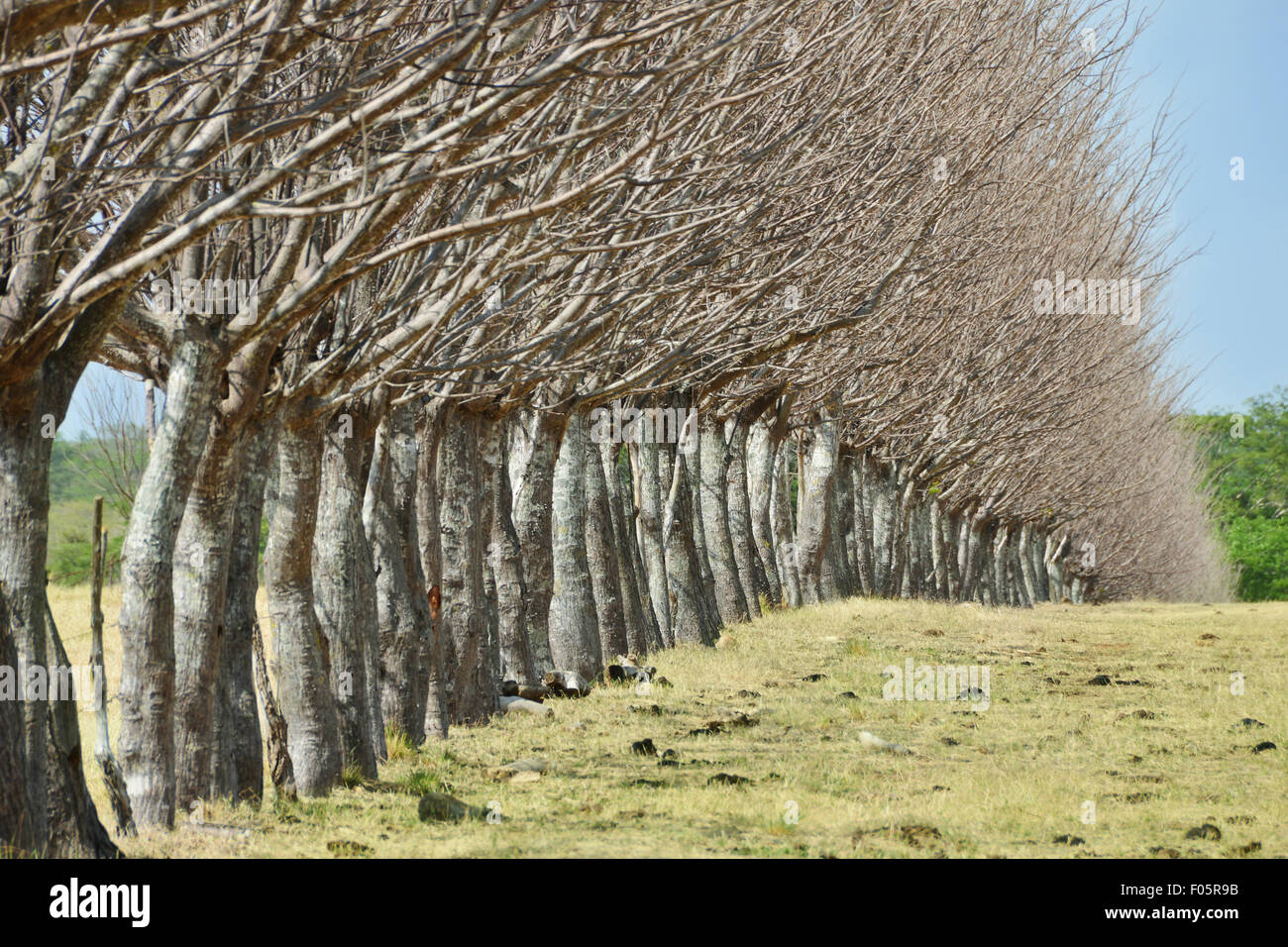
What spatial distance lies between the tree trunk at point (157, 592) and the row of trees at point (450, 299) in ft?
0.07

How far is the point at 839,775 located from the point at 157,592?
4.57 meters

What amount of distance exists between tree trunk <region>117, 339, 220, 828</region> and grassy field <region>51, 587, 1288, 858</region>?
0.38 meters

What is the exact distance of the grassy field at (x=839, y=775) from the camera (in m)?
6.64

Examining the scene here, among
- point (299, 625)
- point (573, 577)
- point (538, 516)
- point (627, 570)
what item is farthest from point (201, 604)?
point (627, 570)

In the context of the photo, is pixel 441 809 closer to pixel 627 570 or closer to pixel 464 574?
pixel 464 574

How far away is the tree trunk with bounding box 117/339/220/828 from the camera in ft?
22.2

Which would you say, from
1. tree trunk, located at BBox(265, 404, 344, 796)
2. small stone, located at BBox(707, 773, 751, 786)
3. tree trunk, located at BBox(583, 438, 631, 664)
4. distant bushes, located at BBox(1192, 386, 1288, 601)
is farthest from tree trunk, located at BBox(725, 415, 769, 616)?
distant bushes, located at BBox(1192, 386, 1288, 601)

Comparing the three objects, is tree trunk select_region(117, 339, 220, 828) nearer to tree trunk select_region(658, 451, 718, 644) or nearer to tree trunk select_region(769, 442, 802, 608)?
tree trunk select_region(658, 451, 718, 644)

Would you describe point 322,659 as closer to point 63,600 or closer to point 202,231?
point 202,231

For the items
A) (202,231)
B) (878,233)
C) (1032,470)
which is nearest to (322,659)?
(202,231)

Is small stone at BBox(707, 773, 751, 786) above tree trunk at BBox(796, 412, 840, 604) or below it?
below

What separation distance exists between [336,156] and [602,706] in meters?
6.04

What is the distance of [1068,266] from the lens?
2380 cm

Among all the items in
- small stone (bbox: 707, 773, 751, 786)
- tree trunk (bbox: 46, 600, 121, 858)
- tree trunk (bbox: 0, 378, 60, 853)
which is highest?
tree trunk (bbox: 0, 378, 60, 853)
